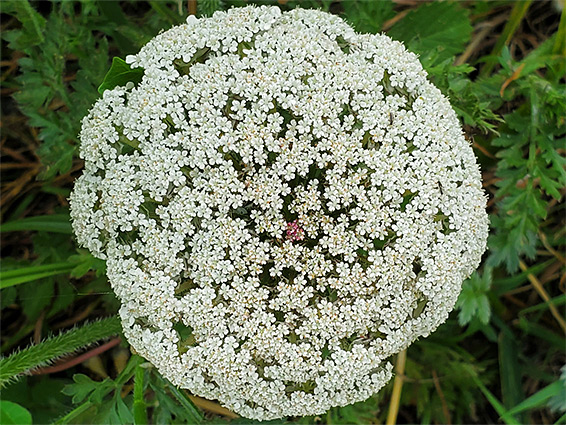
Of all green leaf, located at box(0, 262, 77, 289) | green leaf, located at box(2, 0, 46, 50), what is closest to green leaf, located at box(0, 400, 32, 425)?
green leaf, located at box(0, 262, 77, 289)

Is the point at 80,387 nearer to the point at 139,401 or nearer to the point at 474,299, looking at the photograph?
the point at 139,401

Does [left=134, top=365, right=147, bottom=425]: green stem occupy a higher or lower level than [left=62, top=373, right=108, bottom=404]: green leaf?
higher

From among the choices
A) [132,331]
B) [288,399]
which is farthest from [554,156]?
[132,331]

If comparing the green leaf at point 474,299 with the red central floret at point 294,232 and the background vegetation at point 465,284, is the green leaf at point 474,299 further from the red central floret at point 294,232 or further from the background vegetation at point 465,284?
the red central floret at point 294,232

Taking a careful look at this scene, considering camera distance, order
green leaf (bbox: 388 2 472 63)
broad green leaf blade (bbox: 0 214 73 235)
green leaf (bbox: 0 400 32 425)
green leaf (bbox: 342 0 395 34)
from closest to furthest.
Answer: green leaf (bbox: 0 400 32 425) < green leaf (bbox: 342 0 395 34) < green leaf (bbox: 388 2 472 63) < broad green leaf blade (bbox: 0 214 73 235)

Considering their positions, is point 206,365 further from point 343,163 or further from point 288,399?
point 343,163

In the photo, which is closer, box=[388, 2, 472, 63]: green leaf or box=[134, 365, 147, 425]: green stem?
box=[134, 365, 147, 425]: green stem

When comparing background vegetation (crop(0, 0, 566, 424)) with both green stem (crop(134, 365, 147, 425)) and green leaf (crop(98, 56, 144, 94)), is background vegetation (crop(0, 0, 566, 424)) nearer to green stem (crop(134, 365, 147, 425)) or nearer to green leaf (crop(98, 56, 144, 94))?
green stem (crop(134, 365, 147, 425))

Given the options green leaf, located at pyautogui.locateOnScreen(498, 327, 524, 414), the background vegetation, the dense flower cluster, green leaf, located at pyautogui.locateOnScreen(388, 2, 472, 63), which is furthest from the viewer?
green leaf, located at pyautogui.locateOnScreen(498, 327, 524, 414)
